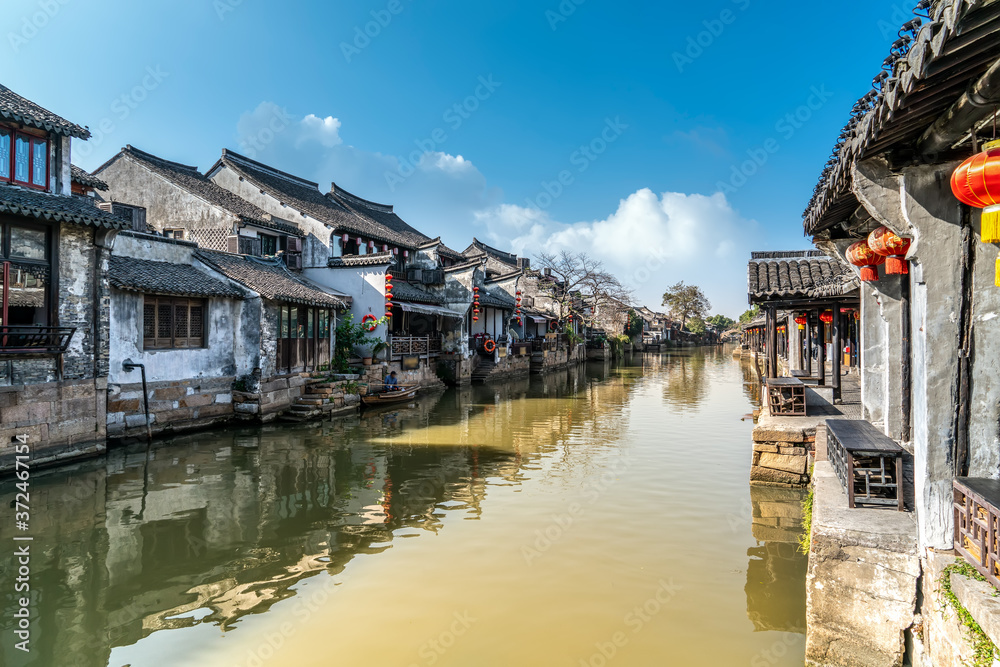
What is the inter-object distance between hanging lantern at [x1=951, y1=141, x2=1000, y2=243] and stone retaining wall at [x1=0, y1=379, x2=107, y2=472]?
42.1ft

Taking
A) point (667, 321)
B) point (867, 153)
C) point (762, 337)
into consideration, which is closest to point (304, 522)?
point (867, 153)

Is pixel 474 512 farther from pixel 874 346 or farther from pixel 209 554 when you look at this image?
pixel 874 346

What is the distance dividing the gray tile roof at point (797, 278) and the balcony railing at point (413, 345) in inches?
530

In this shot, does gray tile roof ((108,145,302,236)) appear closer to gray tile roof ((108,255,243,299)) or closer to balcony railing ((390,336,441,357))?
gray tile roof ((108,255,243,299))

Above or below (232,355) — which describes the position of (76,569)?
below

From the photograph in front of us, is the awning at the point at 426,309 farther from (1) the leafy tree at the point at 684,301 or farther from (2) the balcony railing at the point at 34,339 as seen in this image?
(1) the leafy tree at the point at 684,301

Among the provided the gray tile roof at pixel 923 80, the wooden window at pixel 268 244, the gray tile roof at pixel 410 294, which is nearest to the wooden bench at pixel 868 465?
the gray tile roof at pixel 923 80

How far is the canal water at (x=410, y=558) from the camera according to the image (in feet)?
15.9

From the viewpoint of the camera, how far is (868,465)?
5.09 meters

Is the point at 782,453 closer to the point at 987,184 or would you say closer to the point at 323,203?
the point at 987,184

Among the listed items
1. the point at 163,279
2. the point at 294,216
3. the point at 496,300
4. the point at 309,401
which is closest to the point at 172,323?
the point at 163,279

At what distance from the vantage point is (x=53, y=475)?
386 inches

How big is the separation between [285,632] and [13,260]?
9086mm

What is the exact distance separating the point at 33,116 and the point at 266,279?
22.3 feet
